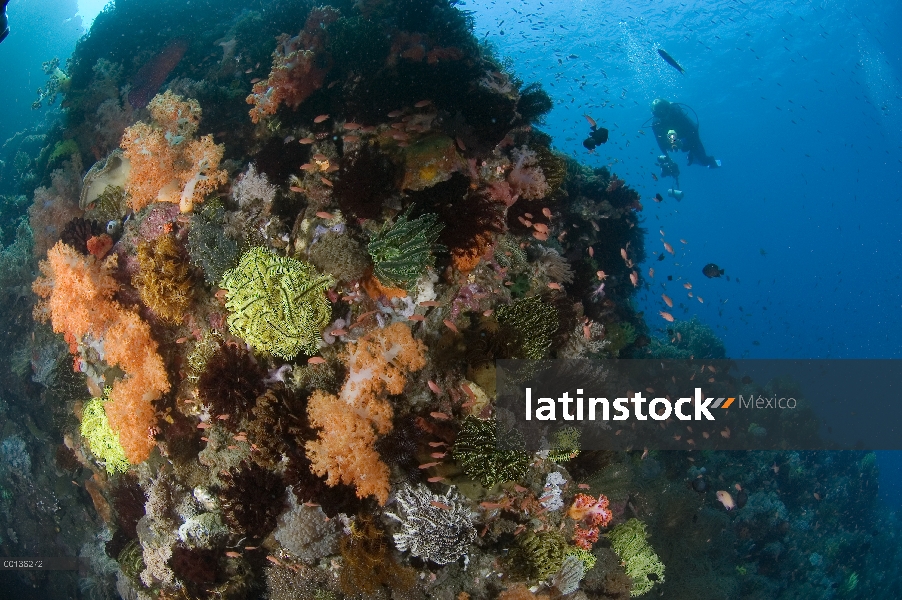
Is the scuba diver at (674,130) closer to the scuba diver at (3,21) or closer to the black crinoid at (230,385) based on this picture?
the black crinoid at (230,385)

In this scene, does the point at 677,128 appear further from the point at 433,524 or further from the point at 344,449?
the point at 344,449

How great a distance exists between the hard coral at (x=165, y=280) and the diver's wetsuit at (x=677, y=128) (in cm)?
2884

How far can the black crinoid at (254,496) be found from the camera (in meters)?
6.09

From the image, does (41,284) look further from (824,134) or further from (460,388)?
(824,134)

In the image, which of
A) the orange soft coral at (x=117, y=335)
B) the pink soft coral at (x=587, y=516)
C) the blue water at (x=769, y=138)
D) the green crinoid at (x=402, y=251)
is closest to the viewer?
the green crinoid at (x=402, y=251)

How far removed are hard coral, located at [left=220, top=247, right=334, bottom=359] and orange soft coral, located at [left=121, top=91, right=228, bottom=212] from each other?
202 cm

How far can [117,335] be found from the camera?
21.3 ft

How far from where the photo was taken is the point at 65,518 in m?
11.5

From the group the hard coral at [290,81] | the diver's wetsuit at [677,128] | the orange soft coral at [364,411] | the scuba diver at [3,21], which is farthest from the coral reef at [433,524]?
the diver's wetsuit at [677,128]

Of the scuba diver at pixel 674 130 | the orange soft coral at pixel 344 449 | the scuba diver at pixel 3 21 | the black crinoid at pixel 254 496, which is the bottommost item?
the scuba diver at pixel 674 130

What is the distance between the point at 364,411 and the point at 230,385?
1.91 metres

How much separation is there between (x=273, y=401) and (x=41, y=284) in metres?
5.29

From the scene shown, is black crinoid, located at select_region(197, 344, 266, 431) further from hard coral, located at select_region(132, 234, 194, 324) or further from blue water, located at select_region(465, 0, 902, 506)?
blue water, located at select_region(465, 0, 902, 506)

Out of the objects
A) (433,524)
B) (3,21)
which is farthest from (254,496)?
(3,21)
